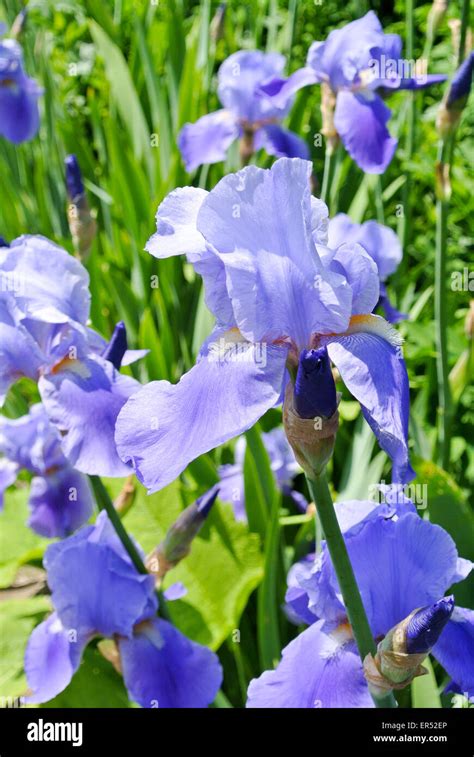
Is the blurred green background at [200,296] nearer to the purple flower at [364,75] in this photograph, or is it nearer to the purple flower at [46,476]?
the purple flower at [46,476]

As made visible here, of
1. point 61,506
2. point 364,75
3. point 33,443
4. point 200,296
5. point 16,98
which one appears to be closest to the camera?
point 61,506

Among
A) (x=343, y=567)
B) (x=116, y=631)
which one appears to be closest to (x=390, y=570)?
(x=343, y=567)

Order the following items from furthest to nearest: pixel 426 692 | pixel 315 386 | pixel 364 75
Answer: pixel 364 75, pixel 426 692, pixel 315 386

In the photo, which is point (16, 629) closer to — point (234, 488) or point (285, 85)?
point (234, 488)

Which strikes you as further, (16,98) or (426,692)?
(16,98)

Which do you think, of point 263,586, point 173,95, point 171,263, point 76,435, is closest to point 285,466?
point 263,586

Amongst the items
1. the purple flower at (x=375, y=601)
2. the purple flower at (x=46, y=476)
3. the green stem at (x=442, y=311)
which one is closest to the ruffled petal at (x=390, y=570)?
the purple flower at (x=375, y=601)

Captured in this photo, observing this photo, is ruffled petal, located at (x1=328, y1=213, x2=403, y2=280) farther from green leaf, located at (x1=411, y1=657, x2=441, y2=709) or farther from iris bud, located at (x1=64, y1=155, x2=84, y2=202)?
green leaf, located at (x1=411, y1=657, x2=441, y2=709)
